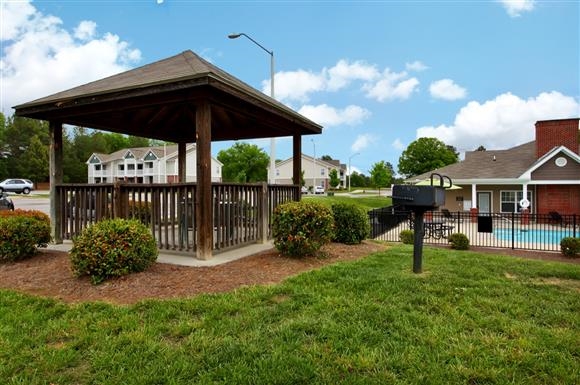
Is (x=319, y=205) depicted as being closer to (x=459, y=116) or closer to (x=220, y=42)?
(x=220, y=42)

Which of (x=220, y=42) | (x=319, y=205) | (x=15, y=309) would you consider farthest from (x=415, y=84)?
(x=15, y=309)

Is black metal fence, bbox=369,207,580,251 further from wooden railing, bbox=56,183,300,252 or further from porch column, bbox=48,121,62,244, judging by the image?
porch column, bbox=48,121,62,244

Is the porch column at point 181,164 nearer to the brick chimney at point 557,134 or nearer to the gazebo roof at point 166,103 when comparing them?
the gazebo roof at point 166,103

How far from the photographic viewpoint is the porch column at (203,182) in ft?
18.1

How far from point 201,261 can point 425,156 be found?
187ft

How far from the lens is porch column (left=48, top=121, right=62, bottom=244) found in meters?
7.27

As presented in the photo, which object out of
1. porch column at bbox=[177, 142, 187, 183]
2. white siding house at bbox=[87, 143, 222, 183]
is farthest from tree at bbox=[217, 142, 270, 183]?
porch column at bbox=[177, 142, 187, 183]

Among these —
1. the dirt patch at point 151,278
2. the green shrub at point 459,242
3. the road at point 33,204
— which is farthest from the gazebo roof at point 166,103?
the road at point 33,204

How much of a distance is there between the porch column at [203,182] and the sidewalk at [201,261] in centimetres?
23

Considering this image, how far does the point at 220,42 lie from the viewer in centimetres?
1347

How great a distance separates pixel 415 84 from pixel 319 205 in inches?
561

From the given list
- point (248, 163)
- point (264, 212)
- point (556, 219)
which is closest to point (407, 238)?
point (264, 212)

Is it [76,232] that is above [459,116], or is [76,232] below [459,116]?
below

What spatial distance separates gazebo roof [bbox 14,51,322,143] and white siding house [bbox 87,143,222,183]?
3608 cm
